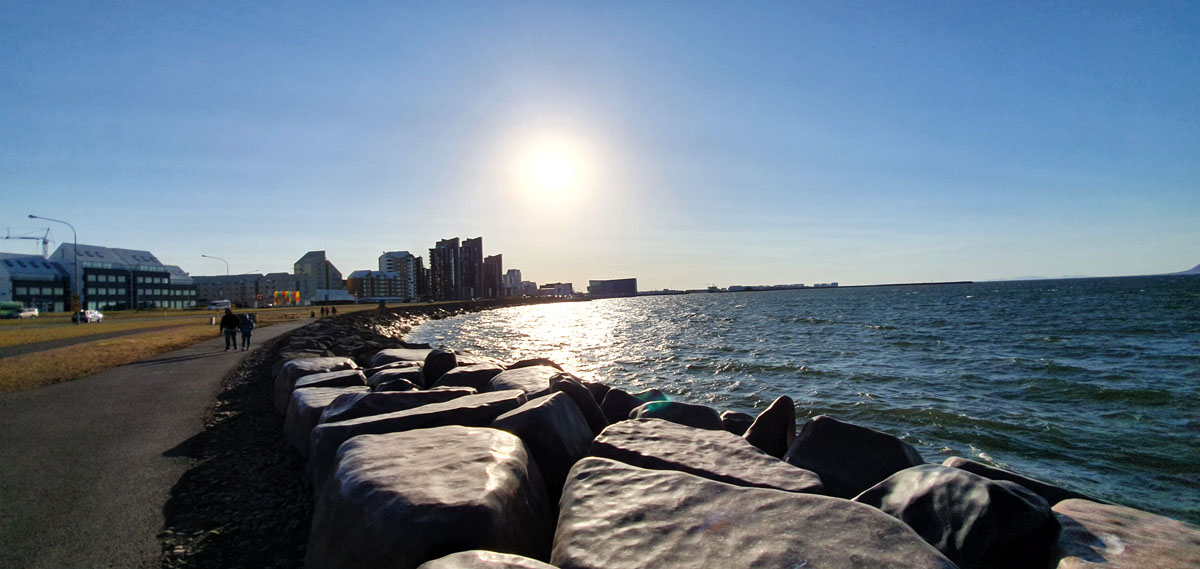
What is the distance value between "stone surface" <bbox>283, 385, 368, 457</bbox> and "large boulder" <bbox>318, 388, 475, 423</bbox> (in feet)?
1.21

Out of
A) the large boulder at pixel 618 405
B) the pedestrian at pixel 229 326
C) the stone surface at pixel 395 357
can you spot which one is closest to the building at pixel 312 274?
the pedestrian at pixel 229 326

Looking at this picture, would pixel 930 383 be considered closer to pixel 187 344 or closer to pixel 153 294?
pixel 187 344

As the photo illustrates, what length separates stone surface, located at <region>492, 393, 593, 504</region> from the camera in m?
4.66

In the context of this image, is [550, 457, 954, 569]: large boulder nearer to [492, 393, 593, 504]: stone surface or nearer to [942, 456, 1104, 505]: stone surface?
[492, 393, 593, 504]: stone surface

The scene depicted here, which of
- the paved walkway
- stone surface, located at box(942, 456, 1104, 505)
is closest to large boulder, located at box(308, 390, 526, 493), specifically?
the paved walkway

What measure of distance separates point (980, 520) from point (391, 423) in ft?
14.6

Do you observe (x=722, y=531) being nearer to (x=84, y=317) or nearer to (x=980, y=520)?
(x=980, y=520)

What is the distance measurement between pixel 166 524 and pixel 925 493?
5805 mm

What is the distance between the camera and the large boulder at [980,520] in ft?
10.4

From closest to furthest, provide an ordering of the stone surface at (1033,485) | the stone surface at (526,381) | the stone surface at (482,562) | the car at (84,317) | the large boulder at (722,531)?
the stone surface at (482,562)
the large boulder at (722,531)
the stone surface at (1033,485)
the stone surface at (526,381)
the car at (84,317)

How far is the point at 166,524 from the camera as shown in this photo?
4523 millimetres

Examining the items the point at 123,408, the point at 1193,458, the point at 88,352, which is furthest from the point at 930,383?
the point at 88,352

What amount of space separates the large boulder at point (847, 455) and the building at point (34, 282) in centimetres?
13091

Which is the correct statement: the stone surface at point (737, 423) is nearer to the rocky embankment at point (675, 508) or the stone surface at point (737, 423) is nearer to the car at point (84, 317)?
the rocky embankment at point (675, 508)
